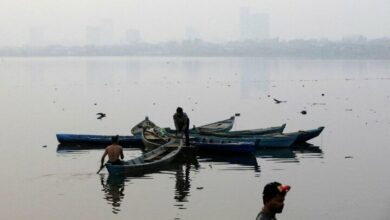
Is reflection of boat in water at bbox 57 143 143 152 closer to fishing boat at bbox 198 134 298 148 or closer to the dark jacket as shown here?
the dark jacket

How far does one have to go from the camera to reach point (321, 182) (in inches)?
907

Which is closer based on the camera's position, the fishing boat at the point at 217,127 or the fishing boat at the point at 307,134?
the fishing boat at the point at 307,134

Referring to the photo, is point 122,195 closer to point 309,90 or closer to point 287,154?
point 287,154

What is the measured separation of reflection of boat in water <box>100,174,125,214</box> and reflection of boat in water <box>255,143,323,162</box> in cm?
768

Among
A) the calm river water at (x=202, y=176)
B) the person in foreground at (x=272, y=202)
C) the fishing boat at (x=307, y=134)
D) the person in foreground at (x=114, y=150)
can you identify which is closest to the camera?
the person in foreground at (x=272, y=202)

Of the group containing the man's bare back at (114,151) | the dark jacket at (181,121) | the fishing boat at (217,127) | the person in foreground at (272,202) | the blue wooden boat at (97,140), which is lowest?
the blue wooden boat at (97,140)

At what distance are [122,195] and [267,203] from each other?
561 inches

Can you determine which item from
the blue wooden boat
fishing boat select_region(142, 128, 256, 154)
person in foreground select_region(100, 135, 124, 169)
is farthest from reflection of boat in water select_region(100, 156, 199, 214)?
the blue wooden boat

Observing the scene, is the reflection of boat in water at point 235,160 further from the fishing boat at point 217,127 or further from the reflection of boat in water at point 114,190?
the reflection of boat in water at point 114,190

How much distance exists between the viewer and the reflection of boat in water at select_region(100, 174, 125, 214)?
20.1 meters

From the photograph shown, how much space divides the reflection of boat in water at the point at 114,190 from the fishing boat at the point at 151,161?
273 millimetres

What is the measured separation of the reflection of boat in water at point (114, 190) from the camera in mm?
20141

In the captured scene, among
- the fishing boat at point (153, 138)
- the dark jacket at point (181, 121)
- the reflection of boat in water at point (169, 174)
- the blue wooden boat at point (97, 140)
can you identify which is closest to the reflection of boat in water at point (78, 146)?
the blue wooden boat at point (97, 140)

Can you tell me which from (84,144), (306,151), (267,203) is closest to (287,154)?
(306,151)
